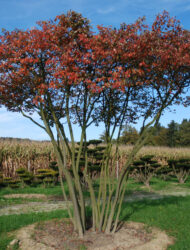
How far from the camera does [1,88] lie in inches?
212

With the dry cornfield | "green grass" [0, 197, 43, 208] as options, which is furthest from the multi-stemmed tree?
the dry cornfield

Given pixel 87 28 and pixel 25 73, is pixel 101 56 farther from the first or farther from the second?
pixel 25 73

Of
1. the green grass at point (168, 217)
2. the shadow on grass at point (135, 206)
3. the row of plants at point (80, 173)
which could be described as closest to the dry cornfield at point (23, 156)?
the row of plants at point (80, 173)

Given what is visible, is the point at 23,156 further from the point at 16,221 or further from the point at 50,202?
the point at 16,221

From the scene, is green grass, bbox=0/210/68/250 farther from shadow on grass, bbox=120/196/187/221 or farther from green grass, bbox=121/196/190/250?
green grass, bbox=121/196/190/250

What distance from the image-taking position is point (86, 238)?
17.0ft

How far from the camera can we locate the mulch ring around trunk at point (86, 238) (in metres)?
4.73

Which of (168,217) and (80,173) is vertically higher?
(80,173)

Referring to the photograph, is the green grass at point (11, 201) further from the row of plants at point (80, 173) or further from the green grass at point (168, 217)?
the green grass at point (168, 217)

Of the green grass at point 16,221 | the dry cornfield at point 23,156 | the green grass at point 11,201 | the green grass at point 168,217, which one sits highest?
the dry cornfield at point 23,156

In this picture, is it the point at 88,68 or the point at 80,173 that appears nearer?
the point at 88,68

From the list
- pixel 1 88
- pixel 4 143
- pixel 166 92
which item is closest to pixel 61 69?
pixel 1 88

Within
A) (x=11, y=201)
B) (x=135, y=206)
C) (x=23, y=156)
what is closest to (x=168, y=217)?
(x=135, y=206)

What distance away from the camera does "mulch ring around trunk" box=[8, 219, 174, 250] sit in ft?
15.5
